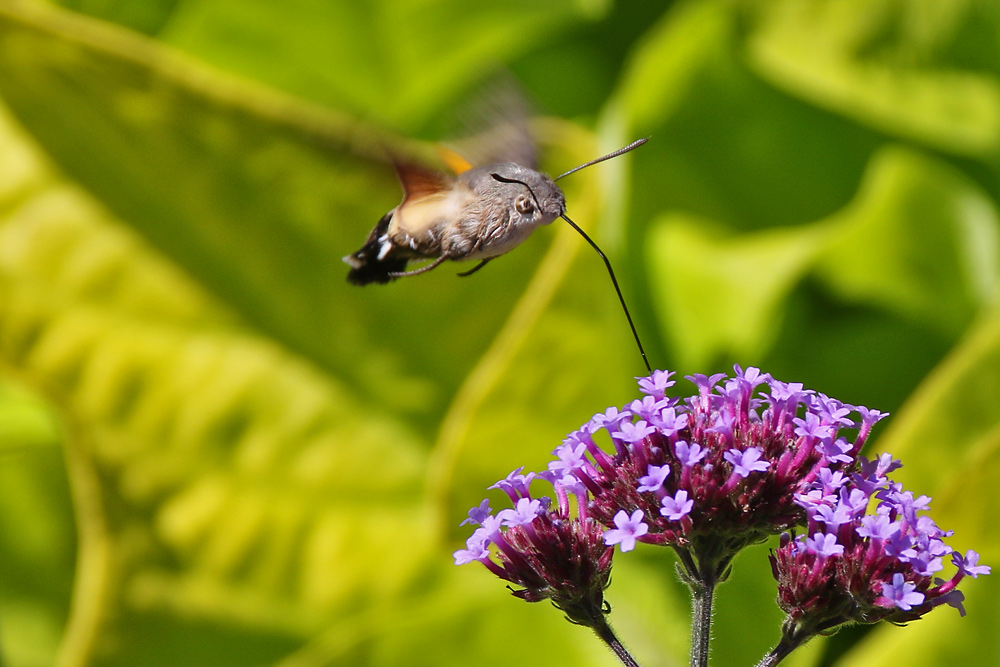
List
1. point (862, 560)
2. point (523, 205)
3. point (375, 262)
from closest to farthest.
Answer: point (862, 560) < point (523, 205) < point (375, 262)

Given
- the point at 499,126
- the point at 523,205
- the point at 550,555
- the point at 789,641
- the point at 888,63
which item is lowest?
the point at 789,641

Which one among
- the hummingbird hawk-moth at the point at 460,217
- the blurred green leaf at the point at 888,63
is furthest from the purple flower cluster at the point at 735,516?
the blurred green leaf at the point at 888,63

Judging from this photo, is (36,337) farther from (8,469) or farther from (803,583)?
(803,583)

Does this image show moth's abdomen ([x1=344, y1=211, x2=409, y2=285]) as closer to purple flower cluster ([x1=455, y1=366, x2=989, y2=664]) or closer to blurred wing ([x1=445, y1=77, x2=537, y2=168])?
blurred wing ([x1=445, y1=77, x2=537, y2=168])

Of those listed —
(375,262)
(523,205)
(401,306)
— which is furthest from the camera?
(401,306)

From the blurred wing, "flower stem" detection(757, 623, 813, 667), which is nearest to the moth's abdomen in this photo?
→ the blurred wing

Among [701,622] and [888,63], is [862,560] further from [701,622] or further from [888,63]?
[888,63]

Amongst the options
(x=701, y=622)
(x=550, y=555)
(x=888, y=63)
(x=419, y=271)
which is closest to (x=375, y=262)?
(x=419, y=271)
